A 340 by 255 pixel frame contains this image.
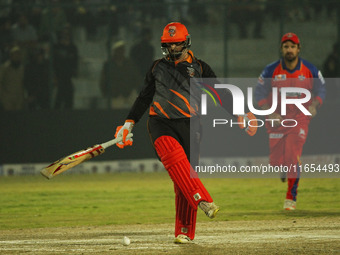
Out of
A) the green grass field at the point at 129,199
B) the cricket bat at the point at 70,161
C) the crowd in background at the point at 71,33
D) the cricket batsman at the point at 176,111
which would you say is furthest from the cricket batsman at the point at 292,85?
the crowd in background at the point at 71,33

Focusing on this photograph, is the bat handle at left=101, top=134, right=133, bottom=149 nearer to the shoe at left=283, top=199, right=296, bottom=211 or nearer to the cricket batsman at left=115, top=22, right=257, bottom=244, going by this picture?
the cricket batsman at left=115, top=22, right=257, bottom=244

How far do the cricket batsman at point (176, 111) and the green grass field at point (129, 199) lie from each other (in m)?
3.00

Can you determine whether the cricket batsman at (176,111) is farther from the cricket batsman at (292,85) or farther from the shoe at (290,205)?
the shoe at (290,205)

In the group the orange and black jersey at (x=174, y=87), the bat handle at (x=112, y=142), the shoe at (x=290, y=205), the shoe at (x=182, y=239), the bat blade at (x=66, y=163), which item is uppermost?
the orange and black jersey at (x=174, y=87)

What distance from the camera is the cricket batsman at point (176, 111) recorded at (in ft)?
30.0

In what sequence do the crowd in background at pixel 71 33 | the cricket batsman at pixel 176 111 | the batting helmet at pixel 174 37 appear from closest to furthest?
the cricket batsman at pixel 176 111, the batting helmet at pixel 174 37, the crowd in background at pixel 71 33

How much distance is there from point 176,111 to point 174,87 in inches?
10.3

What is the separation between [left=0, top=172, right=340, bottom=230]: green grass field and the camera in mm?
12680

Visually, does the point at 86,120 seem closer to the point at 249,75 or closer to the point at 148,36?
the point at 148,36

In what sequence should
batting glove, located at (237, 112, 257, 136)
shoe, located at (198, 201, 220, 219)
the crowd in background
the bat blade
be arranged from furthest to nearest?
the crowd in background, batting glove, located at (237, 112, 257, 136), the bat blade, shoe, located at (198, 201, 220, 219)

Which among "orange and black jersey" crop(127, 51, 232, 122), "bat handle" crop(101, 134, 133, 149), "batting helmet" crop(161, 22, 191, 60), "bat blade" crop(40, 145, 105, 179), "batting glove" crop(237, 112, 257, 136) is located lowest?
"bat blade" crop(40, 145, 105, 179)

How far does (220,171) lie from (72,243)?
9757 millimetres

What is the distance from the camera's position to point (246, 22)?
19531 mm

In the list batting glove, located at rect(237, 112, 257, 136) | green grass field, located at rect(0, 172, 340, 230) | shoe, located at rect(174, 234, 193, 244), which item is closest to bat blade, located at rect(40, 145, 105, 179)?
shoe, located at rect(174, 234, 193, 244)
